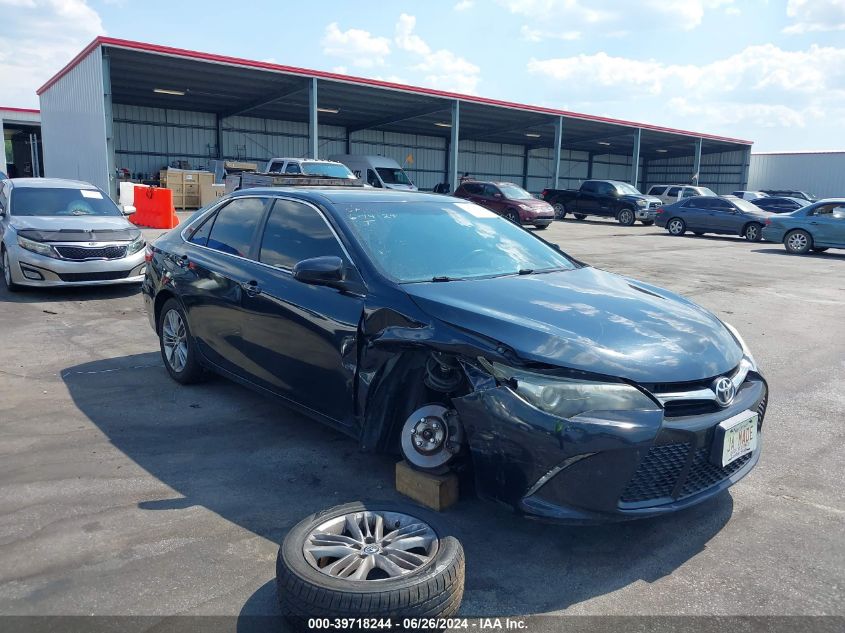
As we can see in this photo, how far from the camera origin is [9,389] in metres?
5.23

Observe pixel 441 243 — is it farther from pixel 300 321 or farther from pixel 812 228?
pixel 812 228

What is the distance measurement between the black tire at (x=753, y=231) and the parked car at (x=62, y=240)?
18721mm

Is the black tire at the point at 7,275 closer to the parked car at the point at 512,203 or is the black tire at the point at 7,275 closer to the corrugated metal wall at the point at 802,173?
the parked car at the point at 512,203

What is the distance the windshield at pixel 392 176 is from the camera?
26833 mm

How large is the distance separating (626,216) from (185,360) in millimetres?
23897

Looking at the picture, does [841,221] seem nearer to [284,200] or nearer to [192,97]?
[284,200]

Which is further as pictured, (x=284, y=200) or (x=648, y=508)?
(x=284, y=200)

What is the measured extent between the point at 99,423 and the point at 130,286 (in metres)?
5.95

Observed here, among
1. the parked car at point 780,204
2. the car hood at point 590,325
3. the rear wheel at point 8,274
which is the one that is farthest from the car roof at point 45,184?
the parked car at point 780,204

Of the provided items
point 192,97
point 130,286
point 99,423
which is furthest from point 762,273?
point 192,97

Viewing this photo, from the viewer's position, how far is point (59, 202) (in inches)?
391

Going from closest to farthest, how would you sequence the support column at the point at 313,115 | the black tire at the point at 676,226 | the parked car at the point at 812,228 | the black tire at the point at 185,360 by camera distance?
the black tire at the point at 185,360 → the parked car at the point at 812,228 → the black tire at the point at 676,226 → the support column at the point at 313,115

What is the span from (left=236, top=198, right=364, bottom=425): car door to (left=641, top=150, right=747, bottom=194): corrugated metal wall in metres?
47.2

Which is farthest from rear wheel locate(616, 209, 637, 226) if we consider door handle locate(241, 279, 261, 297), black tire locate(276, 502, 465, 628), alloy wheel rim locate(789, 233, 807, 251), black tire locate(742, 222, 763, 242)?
black tire locate(276, 502, 465, 628)
